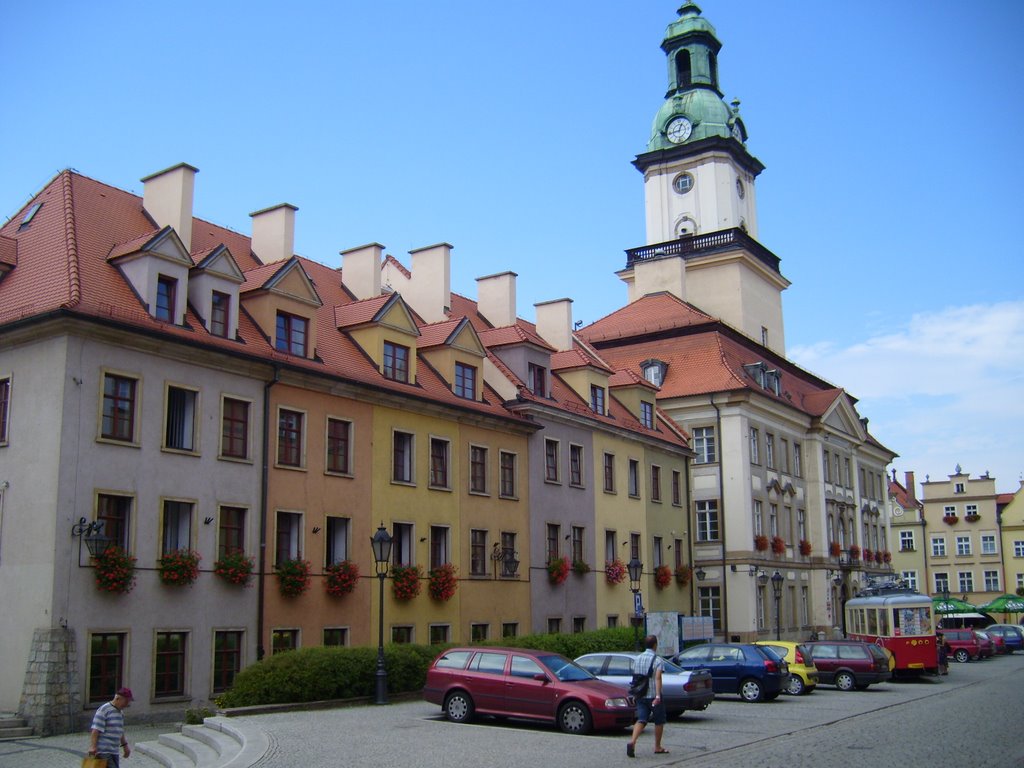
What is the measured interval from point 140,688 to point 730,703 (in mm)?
14496

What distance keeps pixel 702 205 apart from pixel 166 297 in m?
45.5

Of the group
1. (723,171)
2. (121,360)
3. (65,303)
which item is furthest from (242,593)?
(723,171)

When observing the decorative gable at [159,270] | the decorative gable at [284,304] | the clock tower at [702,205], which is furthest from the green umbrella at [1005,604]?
the decorative gable at [159,270]

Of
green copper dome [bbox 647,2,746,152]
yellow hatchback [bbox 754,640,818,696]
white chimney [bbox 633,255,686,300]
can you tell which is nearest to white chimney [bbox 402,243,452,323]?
yellow hatchback [bbox 754,640,818,696]

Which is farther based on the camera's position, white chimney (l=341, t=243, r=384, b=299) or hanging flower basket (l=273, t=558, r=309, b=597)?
white chimney (l=341, t=243, r=384, b=299)

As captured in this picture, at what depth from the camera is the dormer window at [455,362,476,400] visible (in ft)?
119

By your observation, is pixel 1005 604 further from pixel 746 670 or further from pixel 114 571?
pixel 114 571

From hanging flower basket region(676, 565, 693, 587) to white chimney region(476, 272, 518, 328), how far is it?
13114mm

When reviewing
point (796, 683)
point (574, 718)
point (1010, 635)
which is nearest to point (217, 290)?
point (574, 718)

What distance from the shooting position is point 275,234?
34250mm

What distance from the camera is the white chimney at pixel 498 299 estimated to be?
42875 mm

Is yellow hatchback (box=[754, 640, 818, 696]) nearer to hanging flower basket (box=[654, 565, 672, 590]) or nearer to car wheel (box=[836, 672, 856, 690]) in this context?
car wheel (box=[836, 672, 856, 690])

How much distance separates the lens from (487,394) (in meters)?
37.9

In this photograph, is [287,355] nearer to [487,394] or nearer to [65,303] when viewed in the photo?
[65,303]
